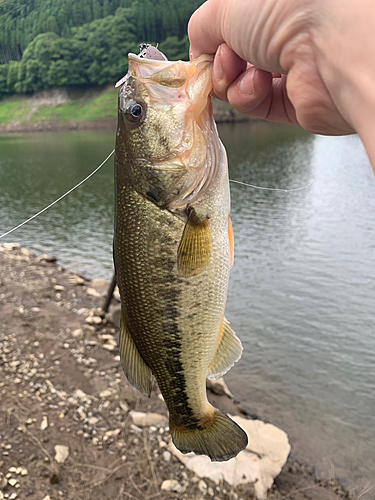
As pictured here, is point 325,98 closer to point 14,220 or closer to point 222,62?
point 222,62

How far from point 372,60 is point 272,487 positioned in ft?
15.7

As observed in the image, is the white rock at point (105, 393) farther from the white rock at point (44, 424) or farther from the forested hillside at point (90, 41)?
the forested hillside at point (90, 41)

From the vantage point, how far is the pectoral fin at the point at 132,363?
2004mm

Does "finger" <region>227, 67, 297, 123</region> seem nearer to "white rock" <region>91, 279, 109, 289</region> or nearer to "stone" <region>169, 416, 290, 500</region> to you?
"stone" <region>169, 416, 290, 500</region>

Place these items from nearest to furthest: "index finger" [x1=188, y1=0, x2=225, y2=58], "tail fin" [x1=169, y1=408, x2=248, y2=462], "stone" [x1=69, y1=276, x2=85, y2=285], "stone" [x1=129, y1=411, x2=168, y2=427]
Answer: "index finger" [x1=188, y1=0, x2=225, y2=58], "tail fin" [x1=169, y1=408, x2=248, y2=462], "stone" [x1=129, y1=411, x2=168, y2=427], "stone" [x1=69, y1=276, x2=85, y2=285]

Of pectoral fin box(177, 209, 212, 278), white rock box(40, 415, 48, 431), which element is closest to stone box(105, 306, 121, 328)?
white rock box(40, 415, 48, 431)

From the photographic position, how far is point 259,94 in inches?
72.7

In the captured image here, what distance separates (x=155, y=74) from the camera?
1738mm

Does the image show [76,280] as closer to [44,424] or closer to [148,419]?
[44,424]

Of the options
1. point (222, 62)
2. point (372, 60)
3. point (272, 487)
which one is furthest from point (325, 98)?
point (272, 487)

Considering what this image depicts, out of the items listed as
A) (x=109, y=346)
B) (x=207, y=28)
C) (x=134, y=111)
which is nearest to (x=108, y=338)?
(x=109, y=346)

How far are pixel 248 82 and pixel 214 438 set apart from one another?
1.87 metres

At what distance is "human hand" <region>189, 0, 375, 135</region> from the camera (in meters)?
1.04

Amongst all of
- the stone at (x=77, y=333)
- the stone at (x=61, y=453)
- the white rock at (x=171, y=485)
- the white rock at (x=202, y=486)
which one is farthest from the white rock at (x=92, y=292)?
the white rock at (x=202, y=486)
